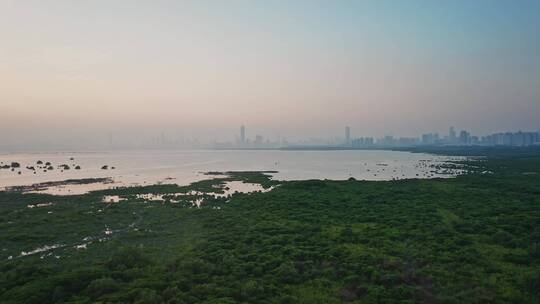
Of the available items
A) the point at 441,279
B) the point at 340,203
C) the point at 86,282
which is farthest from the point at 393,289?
the point at 340,203

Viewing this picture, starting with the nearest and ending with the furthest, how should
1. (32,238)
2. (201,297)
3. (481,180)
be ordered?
(201,297)
(32,238)
(481,180)

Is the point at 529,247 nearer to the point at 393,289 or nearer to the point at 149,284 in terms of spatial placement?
the point at 393,289

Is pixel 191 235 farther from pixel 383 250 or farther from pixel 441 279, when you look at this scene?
pixel 441 279

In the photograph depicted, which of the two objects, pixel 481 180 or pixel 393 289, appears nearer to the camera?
pixel 393 289

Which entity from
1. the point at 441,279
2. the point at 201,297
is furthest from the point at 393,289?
the point at 201,297

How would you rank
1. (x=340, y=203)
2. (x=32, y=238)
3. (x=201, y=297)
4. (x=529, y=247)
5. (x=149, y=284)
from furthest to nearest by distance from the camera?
(x=340, y=203) < (x=32, y=238) < (x=529, y=247) < (x=149, y=284) < (x=201, y=297)

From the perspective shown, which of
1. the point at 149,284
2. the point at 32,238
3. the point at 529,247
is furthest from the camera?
the point at 32,238
